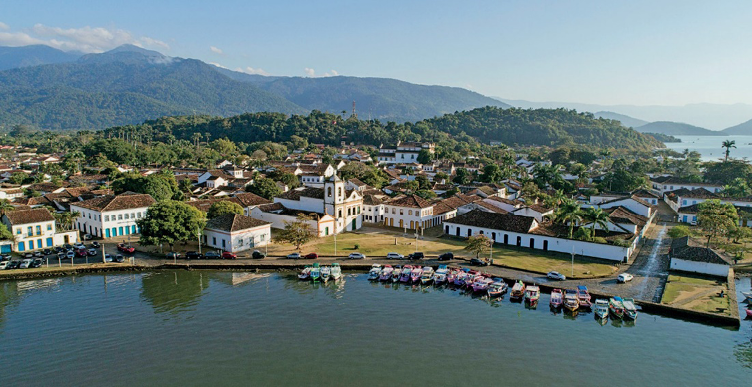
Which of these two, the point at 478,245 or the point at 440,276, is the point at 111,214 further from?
the point at 478,245

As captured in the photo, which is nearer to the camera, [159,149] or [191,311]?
[191,311]

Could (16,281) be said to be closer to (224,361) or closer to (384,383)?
(224,361)

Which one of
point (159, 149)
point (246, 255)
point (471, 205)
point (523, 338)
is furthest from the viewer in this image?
point (159, 149)

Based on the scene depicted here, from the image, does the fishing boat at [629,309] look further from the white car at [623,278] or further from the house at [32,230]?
the house at [32,230]

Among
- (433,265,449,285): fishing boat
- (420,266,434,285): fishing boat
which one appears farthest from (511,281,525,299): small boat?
(420,266,434,285): fishing boat

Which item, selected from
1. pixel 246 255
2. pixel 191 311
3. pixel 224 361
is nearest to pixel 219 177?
pixel 246 255

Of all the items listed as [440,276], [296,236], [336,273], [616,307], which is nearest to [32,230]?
[296,236]
